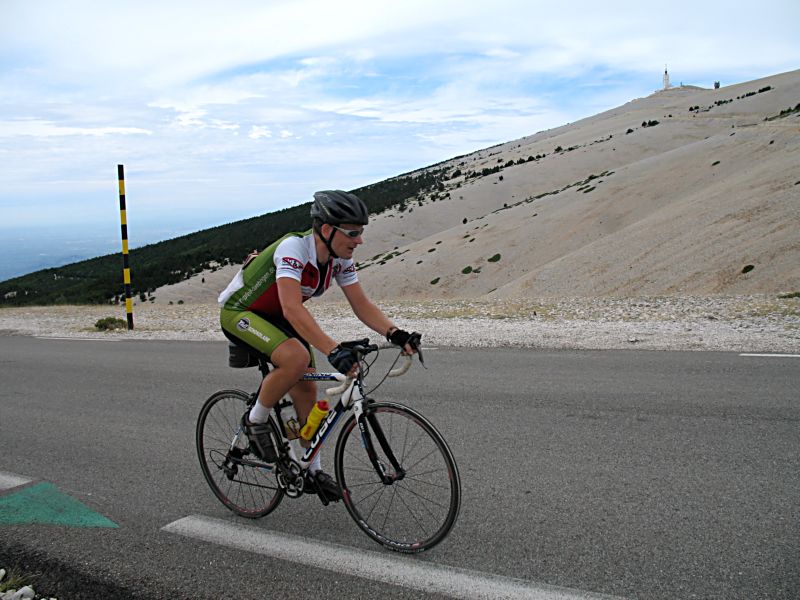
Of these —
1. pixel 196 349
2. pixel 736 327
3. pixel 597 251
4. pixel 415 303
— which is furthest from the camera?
pixel 597 251

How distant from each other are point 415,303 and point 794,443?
12109 millimetres

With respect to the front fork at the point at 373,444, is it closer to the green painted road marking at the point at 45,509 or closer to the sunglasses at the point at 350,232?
the sunglasses at the point at 350,232

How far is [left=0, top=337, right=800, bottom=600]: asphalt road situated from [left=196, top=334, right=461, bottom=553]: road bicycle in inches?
6.7

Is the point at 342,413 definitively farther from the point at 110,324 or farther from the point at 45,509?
the point at 110,324

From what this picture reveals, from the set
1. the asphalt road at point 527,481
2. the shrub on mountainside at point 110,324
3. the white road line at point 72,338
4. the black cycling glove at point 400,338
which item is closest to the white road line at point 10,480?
the asphalt road at point 527,481

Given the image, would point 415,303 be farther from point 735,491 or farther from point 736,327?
point 735,491

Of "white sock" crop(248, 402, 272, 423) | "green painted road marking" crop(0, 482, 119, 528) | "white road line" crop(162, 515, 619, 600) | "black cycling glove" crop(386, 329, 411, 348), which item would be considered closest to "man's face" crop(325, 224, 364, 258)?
"black cycling glove" crop(386, 329, 411, 348)

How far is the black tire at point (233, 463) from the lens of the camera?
4.20 meters

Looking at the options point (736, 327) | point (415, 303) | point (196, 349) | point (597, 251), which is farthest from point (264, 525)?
point (597, 251)

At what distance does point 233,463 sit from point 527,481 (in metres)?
1.93

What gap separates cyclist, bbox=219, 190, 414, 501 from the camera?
3.62 metres

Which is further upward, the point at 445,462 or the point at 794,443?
the point at 445,462

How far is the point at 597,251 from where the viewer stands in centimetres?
2730

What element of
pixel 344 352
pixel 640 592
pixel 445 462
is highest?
pixel 344 352
